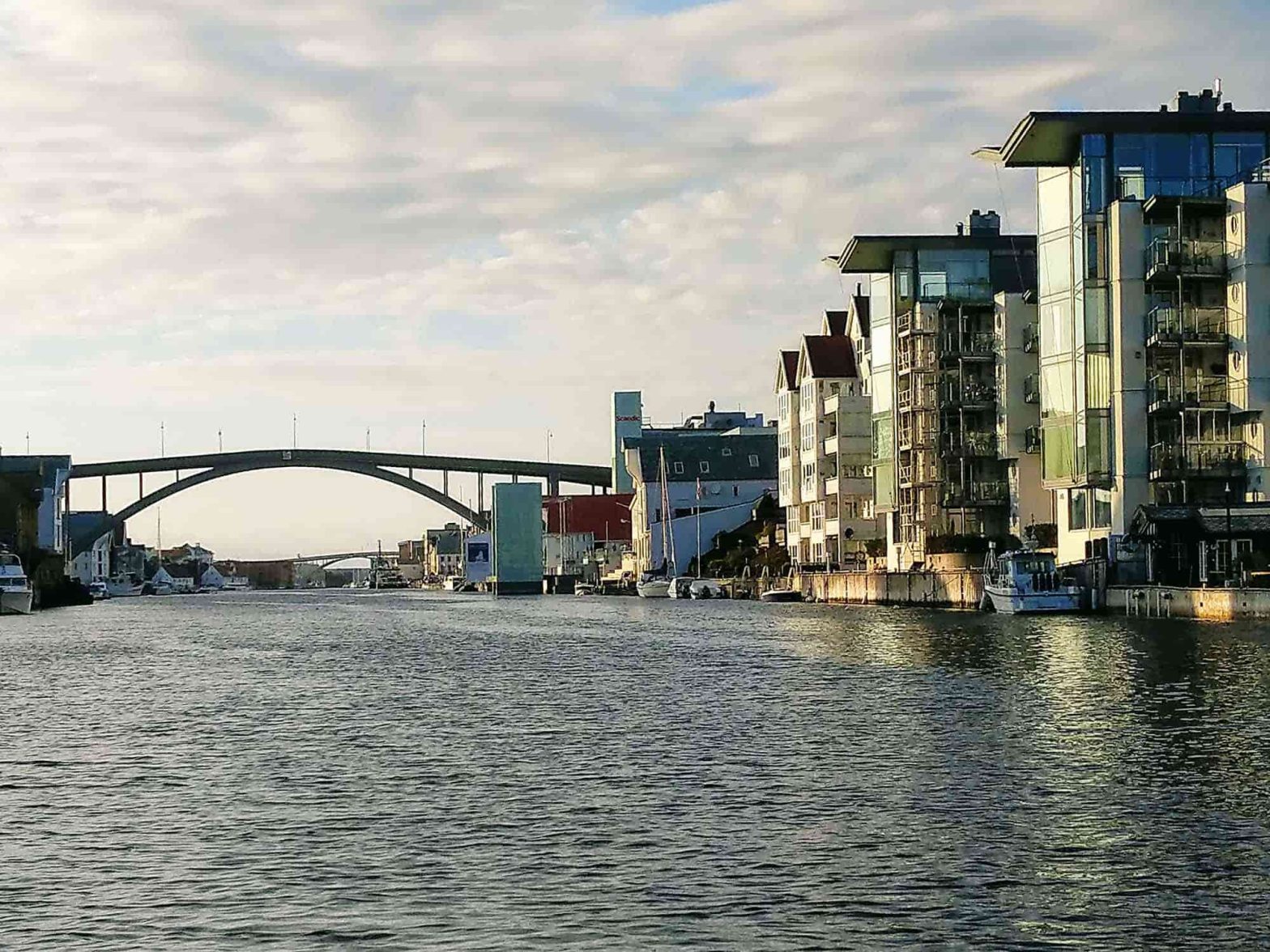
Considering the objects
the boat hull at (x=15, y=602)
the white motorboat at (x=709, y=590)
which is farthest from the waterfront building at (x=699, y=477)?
the boat hull at (x=15, y=602)

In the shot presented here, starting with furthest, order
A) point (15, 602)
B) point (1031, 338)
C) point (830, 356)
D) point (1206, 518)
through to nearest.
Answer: point (830, 356)
point (15, 602)
point (1031, 338)
point (1206, 518)

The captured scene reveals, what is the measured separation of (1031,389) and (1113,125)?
19540 millimetres

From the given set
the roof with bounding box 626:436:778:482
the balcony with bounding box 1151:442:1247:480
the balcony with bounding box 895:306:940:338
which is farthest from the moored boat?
the roof with bounding box 626:436:778:482

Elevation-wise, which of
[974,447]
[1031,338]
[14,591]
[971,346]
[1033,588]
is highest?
[971,346]

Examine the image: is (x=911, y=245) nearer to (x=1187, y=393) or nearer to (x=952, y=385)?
(x=952, y=385)

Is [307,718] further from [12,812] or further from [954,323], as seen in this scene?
[954,323]

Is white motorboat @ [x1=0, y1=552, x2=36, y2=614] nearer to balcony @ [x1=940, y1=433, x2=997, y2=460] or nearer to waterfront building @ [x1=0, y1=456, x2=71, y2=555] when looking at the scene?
waterfront building @ [x1=0, y1=456, x2=71, y2=555]

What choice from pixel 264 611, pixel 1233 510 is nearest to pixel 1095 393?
pixel 1233 510

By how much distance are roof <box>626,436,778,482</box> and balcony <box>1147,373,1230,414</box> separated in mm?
111711

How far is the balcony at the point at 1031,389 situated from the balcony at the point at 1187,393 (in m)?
18.3

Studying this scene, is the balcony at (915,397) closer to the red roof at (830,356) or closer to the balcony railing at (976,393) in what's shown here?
the balcony railing at (976,393)

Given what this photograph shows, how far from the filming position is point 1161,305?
8012cm

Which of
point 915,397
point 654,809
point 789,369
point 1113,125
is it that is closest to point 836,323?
point 789,369

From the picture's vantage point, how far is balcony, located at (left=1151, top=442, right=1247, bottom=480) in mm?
78188
